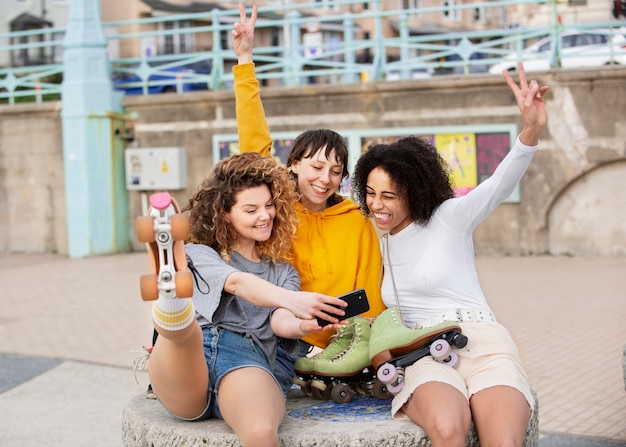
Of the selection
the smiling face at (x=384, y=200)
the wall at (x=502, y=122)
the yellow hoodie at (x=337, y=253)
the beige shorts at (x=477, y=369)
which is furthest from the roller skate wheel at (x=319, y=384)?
the wall at (x=502, y=122)

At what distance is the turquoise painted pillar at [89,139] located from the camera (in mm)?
14562

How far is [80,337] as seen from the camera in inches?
A: 352

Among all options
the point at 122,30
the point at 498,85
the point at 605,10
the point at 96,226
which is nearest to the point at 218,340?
the point at 498,85

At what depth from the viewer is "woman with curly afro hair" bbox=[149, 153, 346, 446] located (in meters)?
3.44

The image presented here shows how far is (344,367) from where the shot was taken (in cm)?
395

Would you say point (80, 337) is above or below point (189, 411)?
below

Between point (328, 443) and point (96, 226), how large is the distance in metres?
11.8

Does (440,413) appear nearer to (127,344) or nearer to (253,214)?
(253,214)

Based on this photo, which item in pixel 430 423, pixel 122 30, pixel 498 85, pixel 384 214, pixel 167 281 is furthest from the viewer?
pixel 122 30

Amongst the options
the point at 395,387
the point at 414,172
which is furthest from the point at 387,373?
the point at 414,172

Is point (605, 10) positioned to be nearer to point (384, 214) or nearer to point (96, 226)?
point (96, 226)

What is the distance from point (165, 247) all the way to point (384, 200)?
1.26 meters

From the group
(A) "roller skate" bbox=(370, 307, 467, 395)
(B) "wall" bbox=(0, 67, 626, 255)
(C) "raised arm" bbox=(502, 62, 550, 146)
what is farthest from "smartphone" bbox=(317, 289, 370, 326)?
(B) "wall" bbox=(0, 67, 626, 255)

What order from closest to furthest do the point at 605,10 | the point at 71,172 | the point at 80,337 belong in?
the point at 80,337 < the point at 71,172 < the point at 605,10
